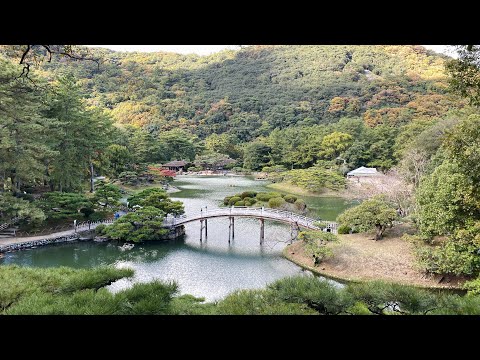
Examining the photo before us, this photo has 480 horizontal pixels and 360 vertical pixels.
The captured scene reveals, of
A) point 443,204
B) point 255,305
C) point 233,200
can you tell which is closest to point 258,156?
point 233,200

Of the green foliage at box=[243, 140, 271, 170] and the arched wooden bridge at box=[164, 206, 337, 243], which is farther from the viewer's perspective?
the green foliage at box=[243, 140, 271, 170]

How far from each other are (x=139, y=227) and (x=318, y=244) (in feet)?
20.1

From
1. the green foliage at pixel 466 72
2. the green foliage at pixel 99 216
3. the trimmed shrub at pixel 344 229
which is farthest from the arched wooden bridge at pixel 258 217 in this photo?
the green foliage at pixel 466 72

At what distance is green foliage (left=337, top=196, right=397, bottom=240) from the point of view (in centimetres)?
1055

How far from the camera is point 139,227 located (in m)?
12.6

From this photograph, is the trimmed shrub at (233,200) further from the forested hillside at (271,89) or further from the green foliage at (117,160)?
the forested hillside at (271,89)

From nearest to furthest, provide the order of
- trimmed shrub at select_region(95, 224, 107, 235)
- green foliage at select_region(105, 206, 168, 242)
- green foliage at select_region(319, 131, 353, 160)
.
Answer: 1. green foliage at select_region(105, 206, 168, 242)
2. trimmed shrub at select_region(95, 224, 107, 235)
3. green foliage at select_region(319, 131, 353, 160)

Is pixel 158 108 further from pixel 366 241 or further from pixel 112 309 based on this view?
pixel 112 309

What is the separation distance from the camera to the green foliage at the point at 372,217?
10547mm

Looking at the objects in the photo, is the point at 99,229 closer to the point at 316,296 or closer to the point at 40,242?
the point at 40,242

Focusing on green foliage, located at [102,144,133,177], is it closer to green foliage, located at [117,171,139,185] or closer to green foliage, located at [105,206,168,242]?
green foliage, located at [117,171,139,185]

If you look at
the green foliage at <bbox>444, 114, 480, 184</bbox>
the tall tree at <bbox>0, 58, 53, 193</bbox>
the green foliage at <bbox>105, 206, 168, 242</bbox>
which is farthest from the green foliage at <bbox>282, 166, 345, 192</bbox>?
the green foliage at <bbox>444, 114, 480, 184</bbox>

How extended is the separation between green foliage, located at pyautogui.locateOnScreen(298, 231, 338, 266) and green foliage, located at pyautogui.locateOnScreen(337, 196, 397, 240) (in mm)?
A: 1275
